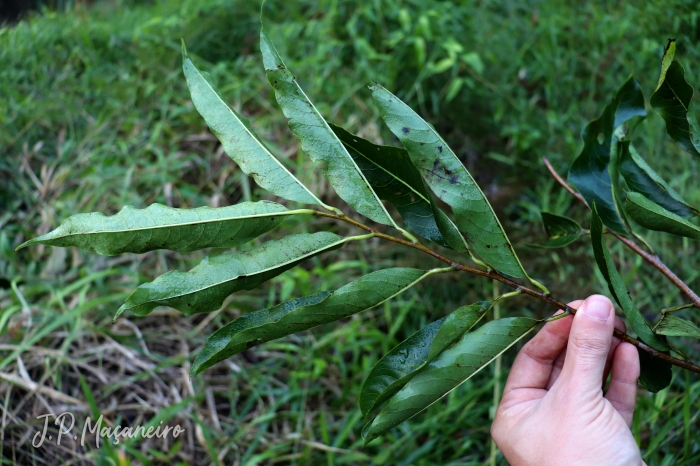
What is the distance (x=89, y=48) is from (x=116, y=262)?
53.7 inches

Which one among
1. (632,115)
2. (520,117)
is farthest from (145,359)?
(520,117)

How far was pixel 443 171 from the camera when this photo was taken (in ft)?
2.43

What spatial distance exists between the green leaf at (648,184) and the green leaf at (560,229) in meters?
0.12

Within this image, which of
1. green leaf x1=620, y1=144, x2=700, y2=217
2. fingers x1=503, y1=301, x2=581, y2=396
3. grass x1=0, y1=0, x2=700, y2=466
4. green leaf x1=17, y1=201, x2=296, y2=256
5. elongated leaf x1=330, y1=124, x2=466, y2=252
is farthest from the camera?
grass x1=0, y1=0, x2=700, y2=466

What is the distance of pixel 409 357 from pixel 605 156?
50cm

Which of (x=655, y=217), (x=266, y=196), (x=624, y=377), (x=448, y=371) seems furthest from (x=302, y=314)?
(x=266, y=196)

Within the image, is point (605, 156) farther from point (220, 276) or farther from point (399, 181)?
point (220, 276)

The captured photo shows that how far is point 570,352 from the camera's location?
32.5 inches

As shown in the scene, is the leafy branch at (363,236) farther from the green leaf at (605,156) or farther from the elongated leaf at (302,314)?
the green leaf at (605,156)

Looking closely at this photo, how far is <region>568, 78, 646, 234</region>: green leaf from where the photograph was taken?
0.90 m

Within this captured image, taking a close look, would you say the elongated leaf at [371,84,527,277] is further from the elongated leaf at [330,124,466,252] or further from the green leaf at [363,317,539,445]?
the green leaf at [363,317,539,445]

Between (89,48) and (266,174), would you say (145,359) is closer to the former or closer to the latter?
(266,174)

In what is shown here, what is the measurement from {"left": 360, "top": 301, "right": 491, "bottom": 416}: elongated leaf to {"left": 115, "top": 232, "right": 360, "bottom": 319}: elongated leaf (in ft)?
0.59

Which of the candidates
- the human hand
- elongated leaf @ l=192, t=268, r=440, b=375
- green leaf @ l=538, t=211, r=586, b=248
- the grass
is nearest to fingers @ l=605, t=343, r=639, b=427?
the human hand
